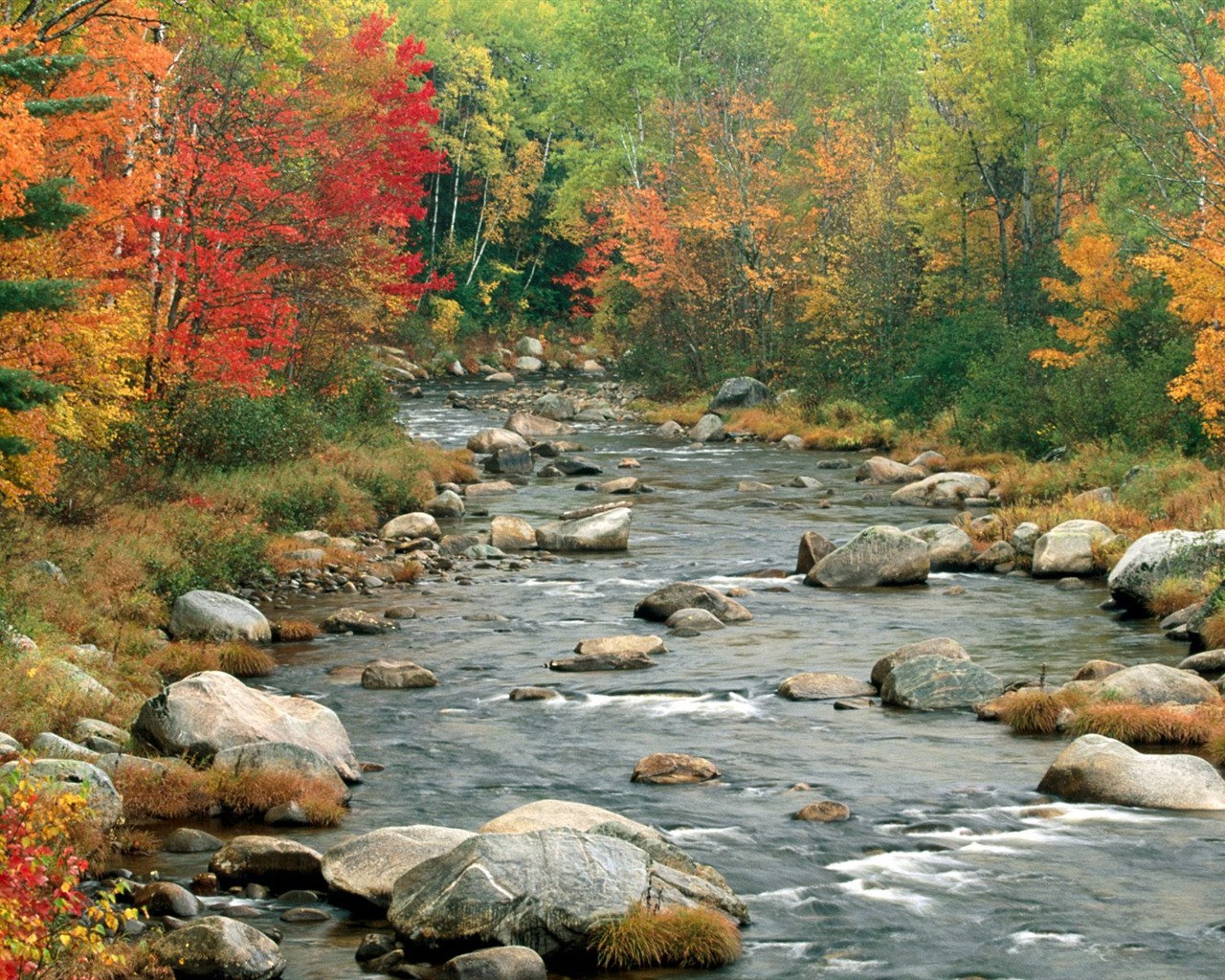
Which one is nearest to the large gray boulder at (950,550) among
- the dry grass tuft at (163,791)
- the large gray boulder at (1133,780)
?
the large gray boulder at (1133,780)

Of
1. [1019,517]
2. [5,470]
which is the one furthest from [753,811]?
[1019,517]

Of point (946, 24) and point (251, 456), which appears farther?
point (946, 24)

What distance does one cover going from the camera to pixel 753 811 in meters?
11.5

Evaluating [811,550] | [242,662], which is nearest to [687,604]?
[811,550]

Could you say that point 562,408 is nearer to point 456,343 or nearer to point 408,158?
point 408,158

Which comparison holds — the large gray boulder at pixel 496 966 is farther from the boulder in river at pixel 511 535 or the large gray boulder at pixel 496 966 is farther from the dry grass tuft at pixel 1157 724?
the boulder in river at pixel 511 535

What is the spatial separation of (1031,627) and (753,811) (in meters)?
7.70

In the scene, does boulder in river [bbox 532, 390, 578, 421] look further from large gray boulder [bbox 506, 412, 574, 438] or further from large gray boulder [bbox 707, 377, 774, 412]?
large gray boulder [bbox 707, 377, 774, 412]

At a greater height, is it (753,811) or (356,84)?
(356,84)

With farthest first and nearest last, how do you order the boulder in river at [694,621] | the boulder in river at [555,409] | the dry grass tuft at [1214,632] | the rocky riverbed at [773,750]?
the boulder in river at [555,409] → the boulder in river at [694,621] → the dry grass tuft at [1214,632] → the rocky riverbed at [773,750]

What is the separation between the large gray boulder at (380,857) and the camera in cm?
957

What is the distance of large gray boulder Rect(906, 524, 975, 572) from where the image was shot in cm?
2231

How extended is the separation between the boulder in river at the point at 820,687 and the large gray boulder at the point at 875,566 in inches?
221

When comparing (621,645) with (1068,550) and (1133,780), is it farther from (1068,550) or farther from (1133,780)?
(1068,550)
